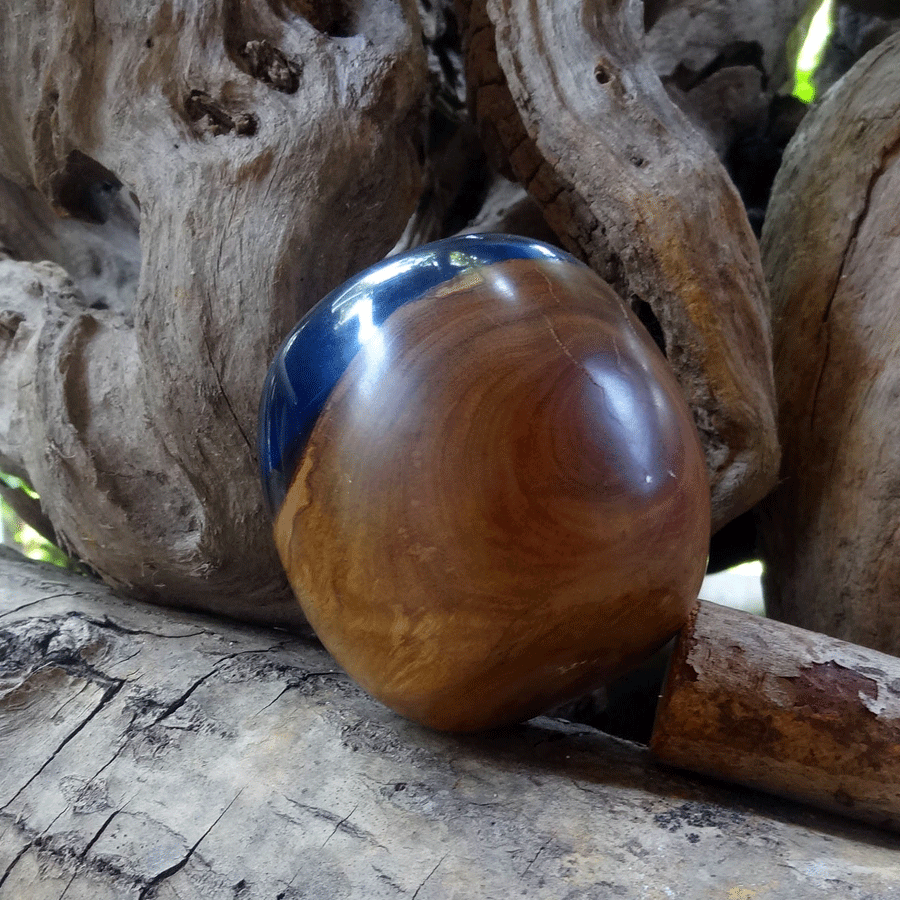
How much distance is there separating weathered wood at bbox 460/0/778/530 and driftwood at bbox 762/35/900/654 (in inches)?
3.9

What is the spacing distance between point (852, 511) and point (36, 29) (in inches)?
51.7

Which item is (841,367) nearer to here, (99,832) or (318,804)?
(318,804)

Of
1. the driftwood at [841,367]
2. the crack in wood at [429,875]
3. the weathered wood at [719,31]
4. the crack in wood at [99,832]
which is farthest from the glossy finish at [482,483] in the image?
the weathered wood at [719,31]

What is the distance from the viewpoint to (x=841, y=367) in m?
1.10

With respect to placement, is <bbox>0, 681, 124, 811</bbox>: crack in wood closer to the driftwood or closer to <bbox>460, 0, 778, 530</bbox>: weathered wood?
<bbox>460, 0, 778, 530</bbox>: weathered wood

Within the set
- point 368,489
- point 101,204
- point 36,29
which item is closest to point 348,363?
point 368,489

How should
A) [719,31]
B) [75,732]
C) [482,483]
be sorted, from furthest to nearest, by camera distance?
[719,31]
[75,732]
[482,483]

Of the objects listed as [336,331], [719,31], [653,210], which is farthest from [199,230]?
[719,31]

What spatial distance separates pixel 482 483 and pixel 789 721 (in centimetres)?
37

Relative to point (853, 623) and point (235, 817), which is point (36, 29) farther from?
point (853, 623)

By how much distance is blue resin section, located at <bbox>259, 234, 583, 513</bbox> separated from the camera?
0.73 metres

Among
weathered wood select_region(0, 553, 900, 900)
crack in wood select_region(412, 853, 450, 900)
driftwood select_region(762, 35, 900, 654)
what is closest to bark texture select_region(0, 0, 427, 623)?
weathered wood select_region(0, 553, 900, 900)

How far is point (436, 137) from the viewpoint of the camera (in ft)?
5.01

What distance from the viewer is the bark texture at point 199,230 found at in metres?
1.03
